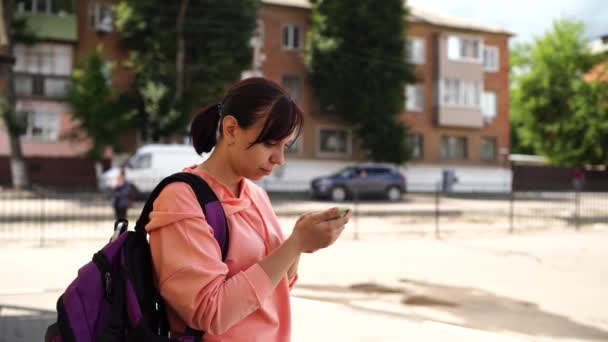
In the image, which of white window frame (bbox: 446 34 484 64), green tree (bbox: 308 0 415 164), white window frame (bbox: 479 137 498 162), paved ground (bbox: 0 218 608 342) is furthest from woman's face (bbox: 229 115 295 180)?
white window frame (bbox: 479 137 498 162)

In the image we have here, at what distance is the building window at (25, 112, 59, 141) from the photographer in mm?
29275

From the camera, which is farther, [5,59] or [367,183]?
[367,183]

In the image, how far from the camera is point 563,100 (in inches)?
1757

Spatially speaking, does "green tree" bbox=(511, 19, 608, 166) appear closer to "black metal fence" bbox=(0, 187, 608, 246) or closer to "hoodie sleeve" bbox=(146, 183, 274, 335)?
"black metal fence" bbox=(0, 187, 608, 246)

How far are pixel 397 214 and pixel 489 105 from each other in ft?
85.0

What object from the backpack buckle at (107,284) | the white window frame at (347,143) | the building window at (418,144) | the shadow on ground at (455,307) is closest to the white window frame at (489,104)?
the building window at (418,144)

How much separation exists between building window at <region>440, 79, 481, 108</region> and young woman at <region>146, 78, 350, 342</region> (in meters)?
37.3

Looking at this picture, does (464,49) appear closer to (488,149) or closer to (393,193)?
(488,149)

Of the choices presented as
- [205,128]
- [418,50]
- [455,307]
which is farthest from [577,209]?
[418,50]

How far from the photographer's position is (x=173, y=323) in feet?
5.26

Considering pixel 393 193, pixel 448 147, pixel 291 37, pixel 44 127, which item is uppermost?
pixel 291 37

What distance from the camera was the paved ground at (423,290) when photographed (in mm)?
4832

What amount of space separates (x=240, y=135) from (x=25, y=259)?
818 centimetres

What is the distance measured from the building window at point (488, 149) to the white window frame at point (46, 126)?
27080mm
